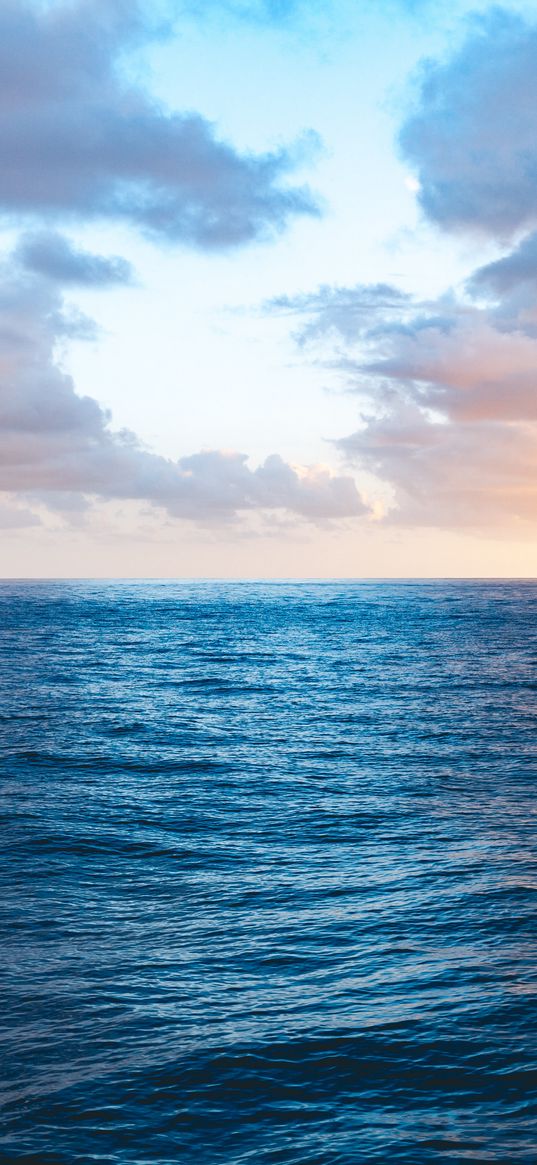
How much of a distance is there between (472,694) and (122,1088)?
43115 millimetres

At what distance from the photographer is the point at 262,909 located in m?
17.9

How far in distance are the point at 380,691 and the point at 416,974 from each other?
130 feet

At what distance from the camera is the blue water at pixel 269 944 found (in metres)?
10.9

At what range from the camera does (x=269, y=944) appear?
52.5ft

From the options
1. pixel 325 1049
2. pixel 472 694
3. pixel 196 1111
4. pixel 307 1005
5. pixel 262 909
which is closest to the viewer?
pixel 196 1111

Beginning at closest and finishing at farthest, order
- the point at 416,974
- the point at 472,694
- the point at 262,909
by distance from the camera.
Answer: the point at 416,974, the point at 262,909, the point at 472,694

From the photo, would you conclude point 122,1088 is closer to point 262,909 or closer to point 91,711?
point 262,909

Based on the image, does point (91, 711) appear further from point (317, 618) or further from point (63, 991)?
point (317, 618)

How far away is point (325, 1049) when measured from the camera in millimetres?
12391

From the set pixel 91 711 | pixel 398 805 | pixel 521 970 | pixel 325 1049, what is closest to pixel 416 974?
pixel 521 970

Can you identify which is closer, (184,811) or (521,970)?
(521,970)

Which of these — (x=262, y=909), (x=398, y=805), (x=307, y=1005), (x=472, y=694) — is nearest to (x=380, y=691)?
(x=472, y=694)

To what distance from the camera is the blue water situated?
10891 millimetres

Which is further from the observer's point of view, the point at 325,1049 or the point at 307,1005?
the point at 307,1005
